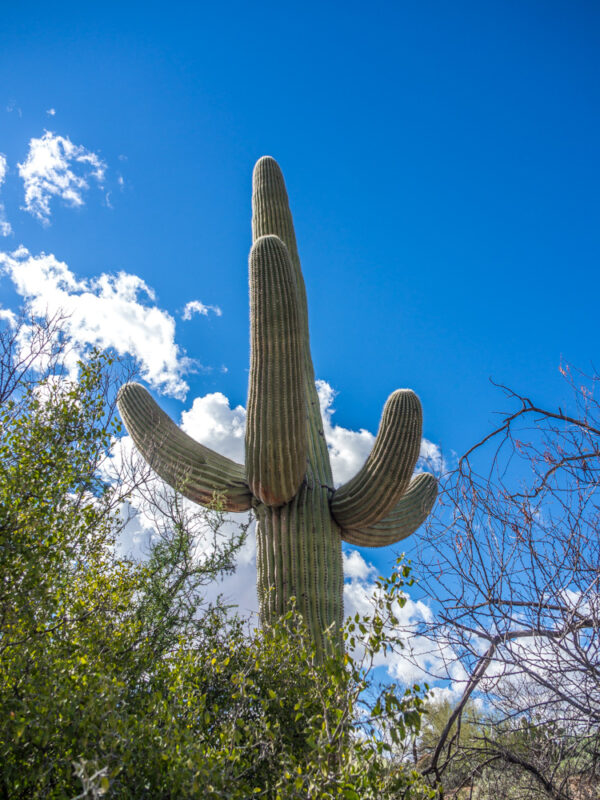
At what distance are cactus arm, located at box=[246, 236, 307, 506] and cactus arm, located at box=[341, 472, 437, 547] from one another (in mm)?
1075

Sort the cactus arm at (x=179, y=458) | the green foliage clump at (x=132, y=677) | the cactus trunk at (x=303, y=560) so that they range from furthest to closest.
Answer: the cactus arm at (x=179, y=458) → the cactus trunk at (x=303, y=560) → the green foliage clump at (x=132, y=677)

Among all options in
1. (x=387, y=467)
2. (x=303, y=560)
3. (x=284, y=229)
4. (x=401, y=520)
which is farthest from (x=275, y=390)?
(x=284, y=229)

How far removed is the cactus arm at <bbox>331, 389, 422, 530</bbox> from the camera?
17.5 feet

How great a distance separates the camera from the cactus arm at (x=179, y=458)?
5.65m

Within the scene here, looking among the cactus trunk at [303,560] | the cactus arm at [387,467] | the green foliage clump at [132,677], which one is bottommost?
the green foliage clump at [132,677]

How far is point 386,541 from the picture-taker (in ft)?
20.6

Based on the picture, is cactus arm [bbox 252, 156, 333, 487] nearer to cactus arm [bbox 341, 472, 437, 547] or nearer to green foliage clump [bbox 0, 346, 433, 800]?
cactus arm [bbox 341, 472, 437, 547]

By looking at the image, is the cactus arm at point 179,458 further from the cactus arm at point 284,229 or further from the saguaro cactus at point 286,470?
the cactus arm at point 284,229

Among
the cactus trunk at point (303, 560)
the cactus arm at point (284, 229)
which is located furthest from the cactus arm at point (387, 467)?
the cactus arm at point (284, 229)

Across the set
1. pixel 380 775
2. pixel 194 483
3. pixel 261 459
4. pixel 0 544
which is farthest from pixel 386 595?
pixel 194 483

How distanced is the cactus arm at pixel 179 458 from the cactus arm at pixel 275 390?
1.16 ft

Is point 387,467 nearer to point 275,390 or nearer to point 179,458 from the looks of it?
point 275,390

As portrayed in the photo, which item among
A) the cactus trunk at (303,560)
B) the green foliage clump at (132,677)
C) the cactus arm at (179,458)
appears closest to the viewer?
the green foliage clump at (132,677)

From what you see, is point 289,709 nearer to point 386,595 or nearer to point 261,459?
point 386,595
